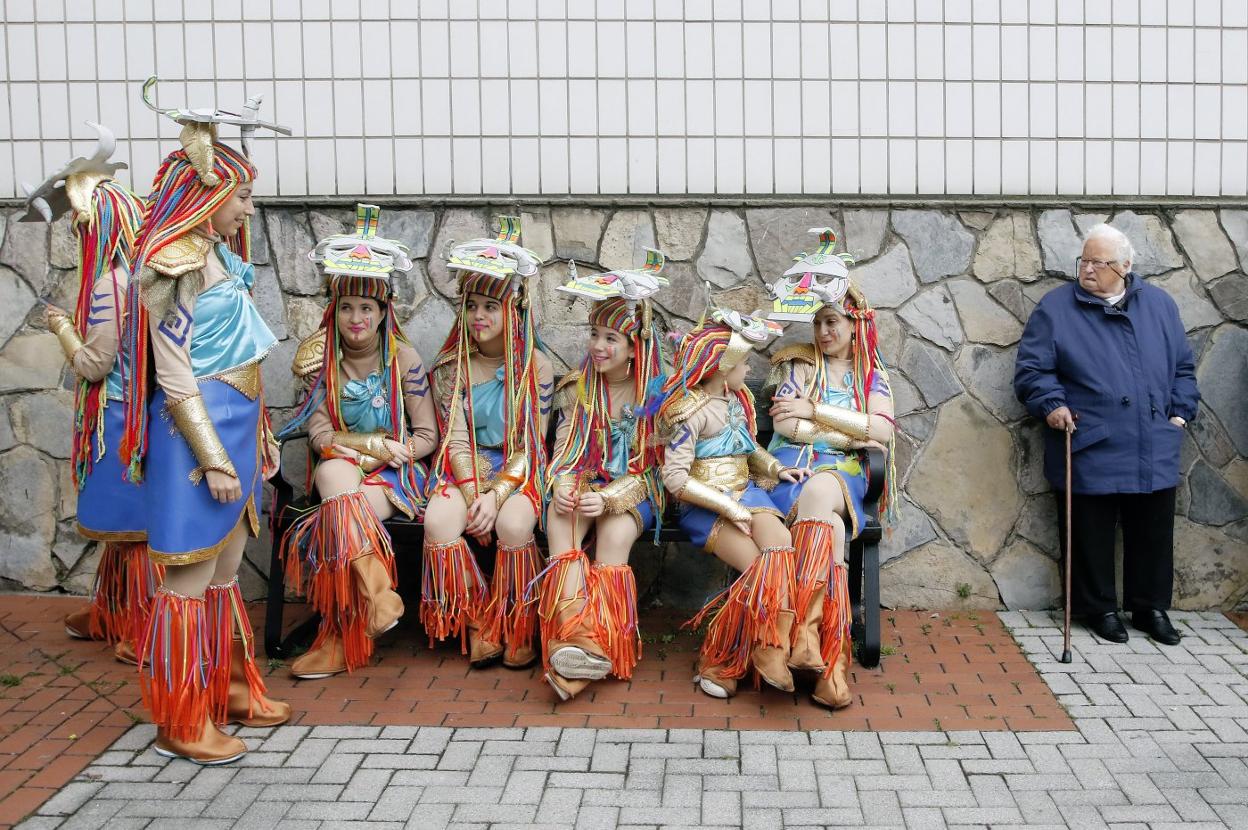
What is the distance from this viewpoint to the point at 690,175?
19.4ft

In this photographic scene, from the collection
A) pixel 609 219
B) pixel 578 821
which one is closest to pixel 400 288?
pixel 609 219

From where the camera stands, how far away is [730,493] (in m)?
4.97

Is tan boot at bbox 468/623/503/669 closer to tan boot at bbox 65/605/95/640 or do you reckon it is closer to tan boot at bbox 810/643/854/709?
tan boot at bbox 810/643/854/709

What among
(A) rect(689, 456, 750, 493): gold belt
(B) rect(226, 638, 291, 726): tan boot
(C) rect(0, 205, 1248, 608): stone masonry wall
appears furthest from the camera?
(C) rect(0, 205, 1248, 608): stone masonry wall

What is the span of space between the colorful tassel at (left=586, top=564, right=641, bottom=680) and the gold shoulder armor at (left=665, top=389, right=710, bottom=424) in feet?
2.00

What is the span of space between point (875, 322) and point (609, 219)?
1.31 metres

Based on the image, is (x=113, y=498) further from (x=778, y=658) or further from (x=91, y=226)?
(x=778, y=658)

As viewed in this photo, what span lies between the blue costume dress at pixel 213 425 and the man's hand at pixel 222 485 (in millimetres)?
31

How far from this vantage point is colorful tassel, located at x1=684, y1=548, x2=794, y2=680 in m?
4.66

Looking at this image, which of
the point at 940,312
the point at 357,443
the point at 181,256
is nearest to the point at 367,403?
the point at 357,443

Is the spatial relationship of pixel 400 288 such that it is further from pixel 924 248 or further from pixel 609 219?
pixel 924 248

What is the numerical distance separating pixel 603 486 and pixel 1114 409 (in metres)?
2.24

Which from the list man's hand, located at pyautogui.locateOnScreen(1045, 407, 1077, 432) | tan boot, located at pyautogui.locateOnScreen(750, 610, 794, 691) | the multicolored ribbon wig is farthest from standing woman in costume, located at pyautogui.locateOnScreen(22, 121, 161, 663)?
man's hand, located at pyautogui.locateOnScreen(1045, 407, 1077, 432)

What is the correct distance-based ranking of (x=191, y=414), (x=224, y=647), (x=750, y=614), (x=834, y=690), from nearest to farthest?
1. (x=191, y=414)
2. (x=224, y=647)
3. (x=834, y=690)
4. (x=750, y=614)
